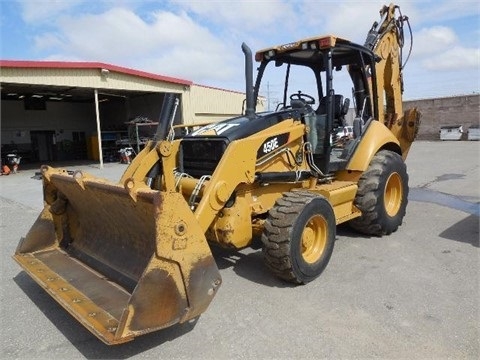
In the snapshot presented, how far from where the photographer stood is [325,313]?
361cm

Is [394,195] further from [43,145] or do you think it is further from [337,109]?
[43,145]

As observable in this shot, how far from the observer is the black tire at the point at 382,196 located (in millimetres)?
5426

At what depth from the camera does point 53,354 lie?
315cm

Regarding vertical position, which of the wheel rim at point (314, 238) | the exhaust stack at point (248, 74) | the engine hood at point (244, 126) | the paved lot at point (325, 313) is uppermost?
the exhaust stack at point (248, 74)

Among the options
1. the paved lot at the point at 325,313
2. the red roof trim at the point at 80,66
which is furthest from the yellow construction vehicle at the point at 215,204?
the red roof trim at the point at 80,66

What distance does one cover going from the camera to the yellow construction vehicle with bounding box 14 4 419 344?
9.87 ft

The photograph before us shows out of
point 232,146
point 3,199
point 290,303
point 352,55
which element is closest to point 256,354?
point 290,303

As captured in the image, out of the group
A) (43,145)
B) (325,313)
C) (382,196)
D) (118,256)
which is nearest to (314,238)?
(325,313)

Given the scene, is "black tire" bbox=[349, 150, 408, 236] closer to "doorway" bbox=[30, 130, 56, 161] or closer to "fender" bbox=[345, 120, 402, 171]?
"fender" bbox=[345, 120, 402, 171]

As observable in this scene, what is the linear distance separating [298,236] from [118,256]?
173 cm

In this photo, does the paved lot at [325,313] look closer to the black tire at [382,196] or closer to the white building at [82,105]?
the black tire at [382,196]

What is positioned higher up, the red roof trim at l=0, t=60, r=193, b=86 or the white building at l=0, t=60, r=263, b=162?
the red roof trim at l=0, t=60, r=193, b=86

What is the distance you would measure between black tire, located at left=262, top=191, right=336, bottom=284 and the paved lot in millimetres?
194

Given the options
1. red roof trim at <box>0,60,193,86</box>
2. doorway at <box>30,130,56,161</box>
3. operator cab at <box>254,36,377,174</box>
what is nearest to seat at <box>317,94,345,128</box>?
operator cab at <box>254,36,377,174</box>
